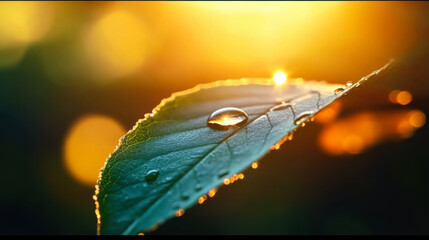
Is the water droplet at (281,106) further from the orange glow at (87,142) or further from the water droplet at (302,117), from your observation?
the orange glow at (87,142)

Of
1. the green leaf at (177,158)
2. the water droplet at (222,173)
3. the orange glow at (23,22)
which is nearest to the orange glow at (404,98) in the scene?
the green leaf at (177,158)

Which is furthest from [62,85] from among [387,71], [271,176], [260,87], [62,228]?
[387,71]

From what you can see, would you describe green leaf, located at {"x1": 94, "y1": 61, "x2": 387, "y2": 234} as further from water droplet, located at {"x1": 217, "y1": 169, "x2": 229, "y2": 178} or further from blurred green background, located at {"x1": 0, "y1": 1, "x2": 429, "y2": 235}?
blurred green background, located at {"x1": 0, "y1": 1, "x2": 429, "y2": 235}

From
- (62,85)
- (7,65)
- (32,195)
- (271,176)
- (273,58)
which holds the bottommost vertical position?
(271,176)

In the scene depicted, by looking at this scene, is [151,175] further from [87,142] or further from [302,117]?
[87,142]

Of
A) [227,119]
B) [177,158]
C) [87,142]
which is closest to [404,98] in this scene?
[227,119]

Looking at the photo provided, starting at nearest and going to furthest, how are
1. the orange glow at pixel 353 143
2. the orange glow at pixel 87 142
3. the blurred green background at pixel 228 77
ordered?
the blurred green background at pixel 228 77 → the orange glow at pixel 353 143 → the orange glow at pixel 87 142

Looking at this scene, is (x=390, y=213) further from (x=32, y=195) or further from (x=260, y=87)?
(x=32, y=195)
